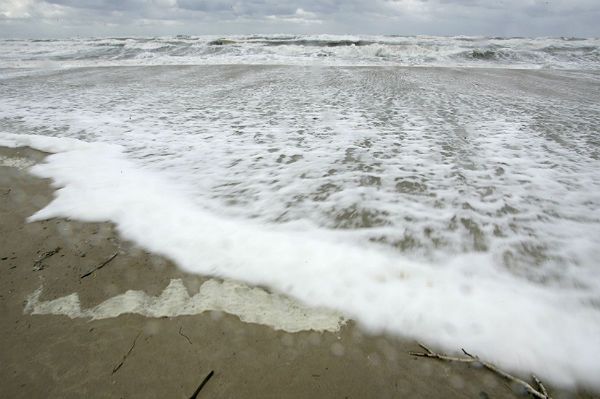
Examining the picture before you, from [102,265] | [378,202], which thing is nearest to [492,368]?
[378,202]

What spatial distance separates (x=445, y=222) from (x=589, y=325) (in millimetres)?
1043

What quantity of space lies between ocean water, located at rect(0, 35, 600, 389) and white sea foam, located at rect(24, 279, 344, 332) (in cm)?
11

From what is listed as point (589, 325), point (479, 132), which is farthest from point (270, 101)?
point (589, 325)

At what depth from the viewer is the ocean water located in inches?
74.4

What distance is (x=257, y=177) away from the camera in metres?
3.51

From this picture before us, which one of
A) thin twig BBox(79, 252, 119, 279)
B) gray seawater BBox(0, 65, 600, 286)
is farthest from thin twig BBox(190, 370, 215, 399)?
gray seawater BBox(0, 65, 600, 286)

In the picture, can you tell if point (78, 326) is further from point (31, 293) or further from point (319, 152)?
point (319, 152)

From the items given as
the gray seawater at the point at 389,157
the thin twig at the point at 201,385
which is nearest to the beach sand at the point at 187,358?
the thin twig at the point at 201,385

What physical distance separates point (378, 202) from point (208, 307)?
161cm

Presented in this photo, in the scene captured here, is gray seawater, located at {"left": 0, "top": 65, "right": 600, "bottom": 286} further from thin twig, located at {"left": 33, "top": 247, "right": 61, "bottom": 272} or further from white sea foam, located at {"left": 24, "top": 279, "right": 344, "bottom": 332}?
thin twig, located at {"left": 33, "top": 247, "right": 61, "bottom": 272}

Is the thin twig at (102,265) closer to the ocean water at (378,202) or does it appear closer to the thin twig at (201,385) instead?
the ocean water at (378,202)

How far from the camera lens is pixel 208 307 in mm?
1917

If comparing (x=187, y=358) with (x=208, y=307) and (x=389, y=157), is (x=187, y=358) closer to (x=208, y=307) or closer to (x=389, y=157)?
(x=208, y=307)

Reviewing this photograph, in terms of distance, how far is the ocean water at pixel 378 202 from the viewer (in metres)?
1.89
